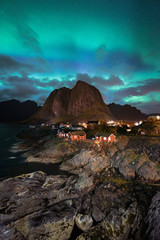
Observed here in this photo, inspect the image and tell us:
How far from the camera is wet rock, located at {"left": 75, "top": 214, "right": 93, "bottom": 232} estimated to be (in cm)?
1240

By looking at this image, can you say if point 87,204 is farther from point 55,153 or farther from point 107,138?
point 107,138

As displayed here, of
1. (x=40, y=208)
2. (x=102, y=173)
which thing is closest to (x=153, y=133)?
(x=102, y=173)

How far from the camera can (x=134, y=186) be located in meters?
17.5

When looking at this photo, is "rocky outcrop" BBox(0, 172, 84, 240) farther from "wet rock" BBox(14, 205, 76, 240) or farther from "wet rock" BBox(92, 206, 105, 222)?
"wet rock" BBox(92, 206, 105, 222)

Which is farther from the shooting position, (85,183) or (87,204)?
(85,183)

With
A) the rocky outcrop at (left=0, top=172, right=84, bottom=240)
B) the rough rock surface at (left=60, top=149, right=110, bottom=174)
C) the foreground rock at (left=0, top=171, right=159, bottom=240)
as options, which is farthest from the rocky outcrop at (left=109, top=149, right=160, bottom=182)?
the rocky outcrop at (left=0, top=172, right=84, bottom=240)

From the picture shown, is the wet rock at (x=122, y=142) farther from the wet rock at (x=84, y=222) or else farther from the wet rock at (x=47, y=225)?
the wet rock at (x=47, y=225)

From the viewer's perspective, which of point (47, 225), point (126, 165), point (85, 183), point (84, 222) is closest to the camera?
point (47, 225)

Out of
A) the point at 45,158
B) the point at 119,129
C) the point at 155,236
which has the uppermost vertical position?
the point at 119,129

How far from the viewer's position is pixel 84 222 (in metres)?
12.6

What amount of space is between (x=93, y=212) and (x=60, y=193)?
605 cm

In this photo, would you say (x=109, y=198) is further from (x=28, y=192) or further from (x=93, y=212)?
(x=28, y=192)

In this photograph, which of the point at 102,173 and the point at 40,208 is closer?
the point at 40,208

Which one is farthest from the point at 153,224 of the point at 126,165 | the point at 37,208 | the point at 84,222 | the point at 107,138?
the point at 107,138
